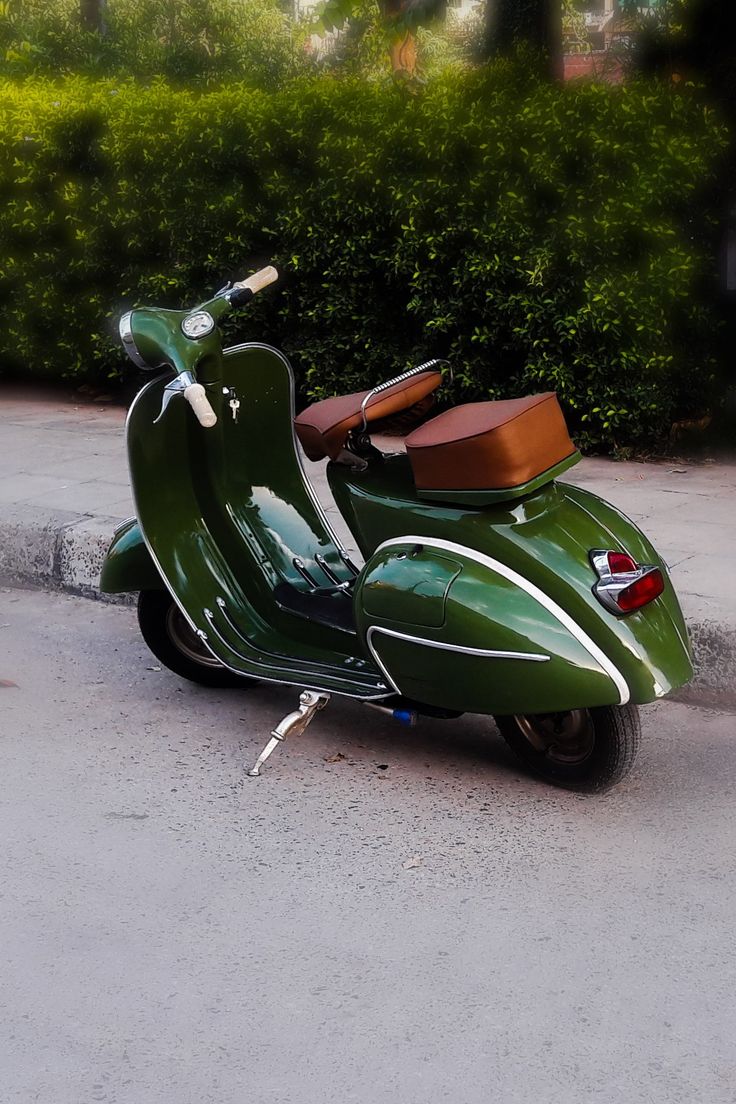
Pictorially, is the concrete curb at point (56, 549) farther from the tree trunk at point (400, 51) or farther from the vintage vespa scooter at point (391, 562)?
the tree trunk at point (400, 51)

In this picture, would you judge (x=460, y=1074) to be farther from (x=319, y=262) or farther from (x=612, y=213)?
(x=319, y=262)

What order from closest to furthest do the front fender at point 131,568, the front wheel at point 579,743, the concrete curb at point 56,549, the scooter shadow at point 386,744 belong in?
1. the front wheel at point 579,743
2. the scooter shadow at point 386,744
3. the front fender at point 131,568
4. the concrete curb at point 56,549

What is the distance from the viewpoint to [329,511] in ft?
18.6

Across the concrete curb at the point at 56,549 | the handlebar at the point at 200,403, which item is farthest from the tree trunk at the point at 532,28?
the handlebar at the point at 200,403

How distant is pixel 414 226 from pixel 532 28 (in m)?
2.28

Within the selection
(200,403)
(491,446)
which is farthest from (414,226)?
(491,446)

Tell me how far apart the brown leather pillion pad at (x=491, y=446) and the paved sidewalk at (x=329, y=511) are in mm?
1122

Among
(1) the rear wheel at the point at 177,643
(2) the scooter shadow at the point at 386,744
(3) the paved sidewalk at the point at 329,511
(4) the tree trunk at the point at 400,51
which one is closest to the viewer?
(2) the scooter shadow at the point at 386,744

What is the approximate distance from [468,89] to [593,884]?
4790 millimetres

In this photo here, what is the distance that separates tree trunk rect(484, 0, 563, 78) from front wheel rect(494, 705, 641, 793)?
17.9 feet

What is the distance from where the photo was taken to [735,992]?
8.65 feet

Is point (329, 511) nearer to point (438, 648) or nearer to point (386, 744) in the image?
point (386, 744)

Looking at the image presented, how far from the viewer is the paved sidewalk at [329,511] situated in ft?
14.1

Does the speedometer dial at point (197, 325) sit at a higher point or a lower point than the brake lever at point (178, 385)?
higher
